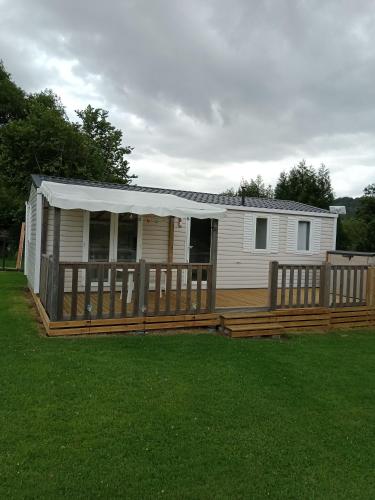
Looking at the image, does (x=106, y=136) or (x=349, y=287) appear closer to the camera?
(x=349, y=287)

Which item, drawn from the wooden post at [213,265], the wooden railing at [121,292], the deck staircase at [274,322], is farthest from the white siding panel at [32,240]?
the deck staircase at [274,322]

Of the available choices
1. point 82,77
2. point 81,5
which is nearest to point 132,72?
point 82,77

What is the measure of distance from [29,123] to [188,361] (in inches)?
693

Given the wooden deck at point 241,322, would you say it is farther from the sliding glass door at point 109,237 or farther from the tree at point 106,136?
the tree at point 106,136

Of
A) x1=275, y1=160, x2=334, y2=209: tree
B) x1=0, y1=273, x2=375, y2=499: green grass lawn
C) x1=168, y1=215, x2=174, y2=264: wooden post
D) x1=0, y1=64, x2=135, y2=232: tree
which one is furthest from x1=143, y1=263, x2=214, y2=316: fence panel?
x1=275, y1=160, x2=334, y2=209: tree

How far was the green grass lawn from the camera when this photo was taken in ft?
7.79

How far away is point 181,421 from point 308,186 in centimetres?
2844

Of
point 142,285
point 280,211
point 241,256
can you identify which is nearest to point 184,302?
point 142,285

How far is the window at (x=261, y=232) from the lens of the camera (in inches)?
404

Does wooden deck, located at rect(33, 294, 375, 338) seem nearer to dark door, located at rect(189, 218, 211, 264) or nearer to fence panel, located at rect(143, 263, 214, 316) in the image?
fence panel, located at rect(143, 263, 214, 316)

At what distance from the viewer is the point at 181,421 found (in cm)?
316

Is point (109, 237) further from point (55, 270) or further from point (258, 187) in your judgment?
point (258, 187)

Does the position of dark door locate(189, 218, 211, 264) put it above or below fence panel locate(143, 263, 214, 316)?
above

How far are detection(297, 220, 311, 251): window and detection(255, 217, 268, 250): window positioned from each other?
110 cm
